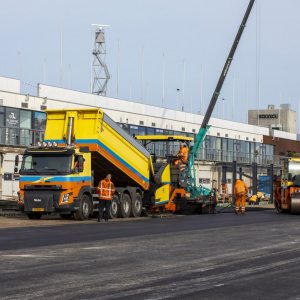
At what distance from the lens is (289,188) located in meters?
36.3

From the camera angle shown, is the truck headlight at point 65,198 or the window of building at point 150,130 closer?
the truck headlight at point 65,198

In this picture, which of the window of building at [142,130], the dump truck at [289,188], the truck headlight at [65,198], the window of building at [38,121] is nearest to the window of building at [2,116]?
the window of building at [38,121]

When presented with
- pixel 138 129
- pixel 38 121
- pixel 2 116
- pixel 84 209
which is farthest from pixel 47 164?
pixel 138 129

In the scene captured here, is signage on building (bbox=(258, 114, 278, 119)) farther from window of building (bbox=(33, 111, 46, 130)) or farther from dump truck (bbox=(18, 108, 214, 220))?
dump truck (bbox=(18, 108, 214, 220))

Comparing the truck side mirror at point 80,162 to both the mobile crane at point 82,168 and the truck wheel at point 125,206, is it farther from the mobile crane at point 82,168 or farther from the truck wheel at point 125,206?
the truck wheel at point 125,206

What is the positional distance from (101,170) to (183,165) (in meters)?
5.67

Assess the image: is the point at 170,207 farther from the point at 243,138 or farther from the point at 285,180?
the point at 243,138

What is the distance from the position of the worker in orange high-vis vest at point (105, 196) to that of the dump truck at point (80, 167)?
485 millimetres

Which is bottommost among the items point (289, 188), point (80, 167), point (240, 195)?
point (240, 195)

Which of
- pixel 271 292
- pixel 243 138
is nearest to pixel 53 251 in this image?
pixel 271 292

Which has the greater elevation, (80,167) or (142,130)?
(142,130)

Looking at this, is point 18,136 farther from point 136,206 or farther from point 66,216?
point 66,216

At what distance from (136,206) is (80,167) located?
15.5 ft

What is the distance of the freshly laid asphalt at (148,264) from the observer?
1006 centimetres
